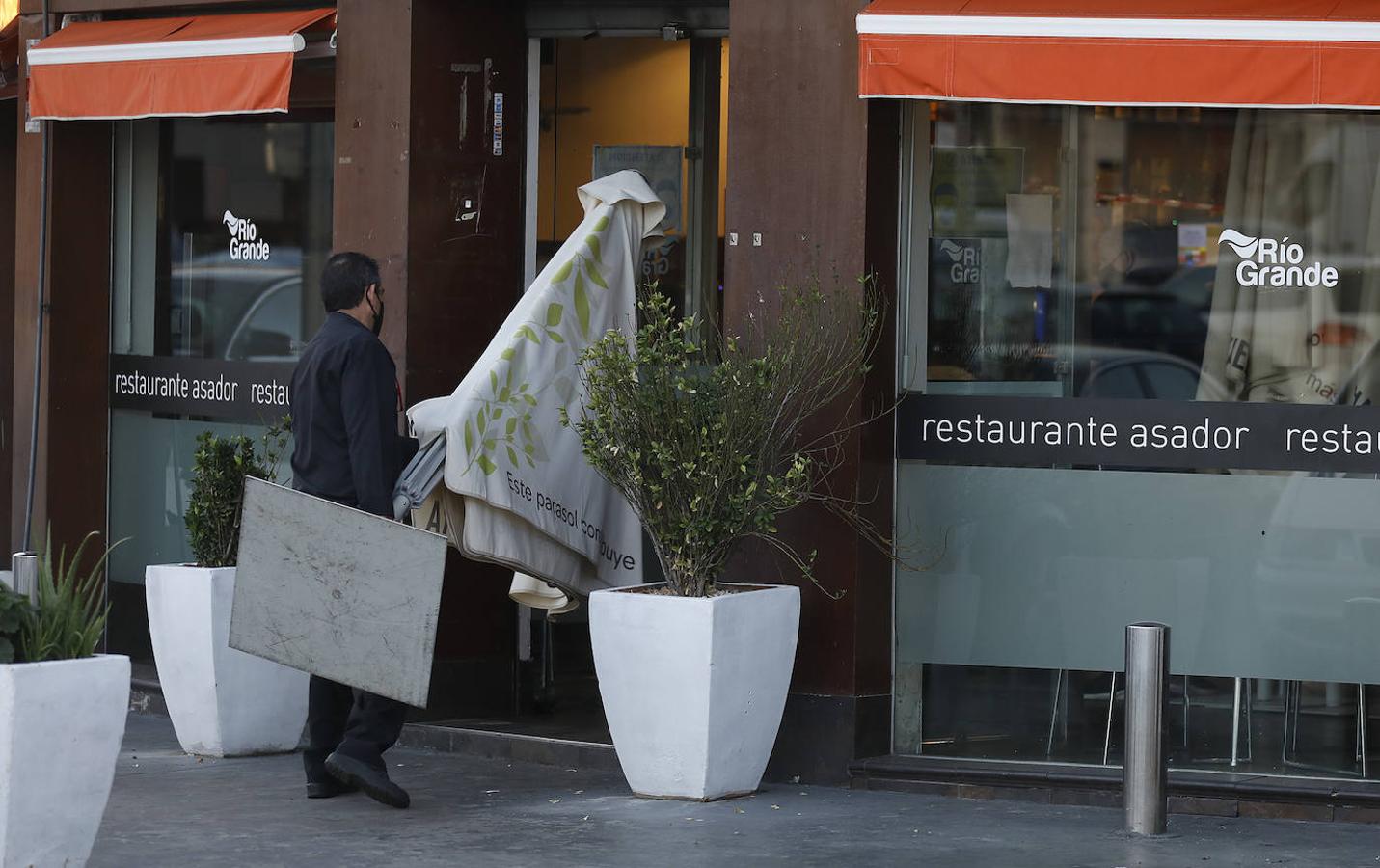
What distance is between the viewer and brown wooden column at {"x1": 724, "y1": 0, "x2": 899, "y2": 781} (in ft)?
25.8

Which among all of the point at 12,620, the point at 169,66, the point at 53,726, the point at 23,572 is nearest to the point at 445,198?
the point at 169,66

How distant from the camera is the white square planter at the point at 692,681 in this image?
7.19 metres


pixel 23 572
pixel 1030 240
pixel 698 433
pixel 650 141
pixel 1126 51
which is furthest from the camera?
pixel 650 141

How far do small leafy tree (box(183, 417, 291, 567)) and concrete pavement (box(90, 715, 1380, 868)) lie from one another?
0.93 meters

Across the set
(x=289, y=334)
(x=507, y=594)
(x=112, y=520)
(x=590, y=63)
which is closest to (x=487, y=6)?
(x=590, y=63)

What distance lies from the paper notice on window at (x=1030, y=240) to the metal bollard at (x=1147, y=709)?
1.89m

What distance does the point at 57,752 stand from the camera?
562cm

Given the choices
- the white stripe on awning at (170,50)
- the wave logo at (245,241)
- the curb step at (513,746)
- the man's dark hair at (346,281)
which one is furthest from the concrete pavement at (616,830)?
the white stripe on awning at (170,50)

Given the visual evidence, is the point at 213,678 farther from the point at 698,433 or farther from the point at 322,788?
the point at 698,433

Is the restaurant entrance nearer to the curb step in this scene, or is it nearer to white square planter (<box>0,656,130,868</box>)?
the curb step

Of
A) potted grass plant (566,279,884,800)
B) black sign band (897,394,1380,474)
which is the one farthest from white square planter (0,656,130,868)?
black sign band (897,394,1380,474)

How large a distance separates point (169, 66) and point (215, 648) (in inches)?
110

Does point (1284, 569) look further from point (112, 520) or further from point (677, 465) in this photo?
point (112, 520)

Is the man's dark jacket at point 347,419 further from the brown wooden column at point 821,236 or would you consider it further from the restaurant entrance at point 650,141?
the restaurant entrance at point 650,141
